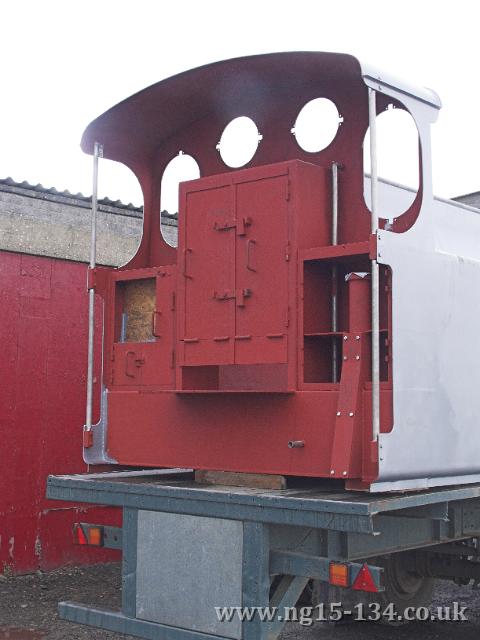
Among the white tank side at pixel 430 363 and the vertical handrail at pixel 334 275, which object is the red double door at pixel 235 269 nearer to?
the vertical handrail at pixel 334 275

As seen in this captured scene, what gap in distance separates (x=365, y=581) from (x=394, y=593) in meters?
2.31

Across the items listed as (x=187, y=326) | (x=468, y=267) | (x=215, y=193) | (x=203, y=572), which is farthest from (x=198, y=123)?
(x=203, y=572)

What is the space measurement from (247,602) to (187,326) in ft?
5.33

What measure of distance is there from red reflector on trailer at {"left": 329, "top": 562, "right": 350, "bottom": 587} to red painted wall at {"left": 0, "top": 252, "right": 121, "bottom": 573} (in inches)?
172

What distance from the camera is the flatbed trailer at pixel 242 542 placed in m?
4.16

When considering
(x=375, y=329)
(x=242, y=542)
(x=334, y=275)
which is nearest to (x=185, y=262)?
(x=334, y=275)

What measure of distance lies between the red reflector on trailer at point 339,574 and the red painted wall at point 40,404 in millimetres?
4369

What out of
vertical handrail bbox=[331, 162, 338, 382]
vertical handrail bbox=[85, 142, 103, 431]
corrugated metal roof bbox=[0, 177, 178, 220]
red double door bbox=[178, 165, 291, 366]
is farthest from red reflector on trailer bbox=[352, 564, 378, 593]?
corrugated metal roof bbox=[0, 177, 178, 220]

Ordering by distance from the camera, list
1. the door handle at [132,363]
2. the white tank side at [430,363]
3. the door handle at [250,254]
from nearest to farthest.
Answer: the white tank side at [430,363] < the door handle at [250,254] < the door handle at [132,363]

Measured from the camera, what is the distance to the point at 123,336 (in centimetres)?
562

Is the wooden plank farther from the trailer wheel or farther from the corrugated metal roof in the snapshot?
the corrugated metal roof

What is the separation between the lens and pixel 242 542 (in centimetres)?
431

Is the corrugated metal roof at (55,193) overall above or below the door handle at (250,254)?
above

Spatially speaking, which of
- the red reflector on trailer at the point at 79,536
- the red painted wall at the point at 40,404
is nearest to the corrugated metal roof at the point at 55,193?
the red painted wall at the point at 40,404
